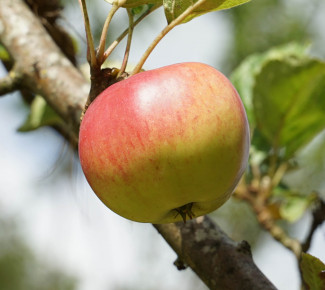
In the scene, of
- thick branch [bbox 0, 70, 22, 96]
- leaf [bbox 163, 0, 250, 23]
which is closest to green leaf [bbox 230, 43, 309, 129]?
thick branch [bbox 0, 70, 22, 96]

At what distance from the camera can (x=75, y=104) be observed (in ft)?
3.44

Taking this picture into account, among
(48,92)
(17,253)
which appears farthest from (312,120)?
(17,253)

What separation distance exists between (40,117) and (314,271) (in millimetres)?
952

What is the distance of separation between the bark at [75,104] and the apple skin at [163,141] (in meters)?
0.17

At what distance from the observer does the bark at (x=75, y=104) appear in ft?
2.57

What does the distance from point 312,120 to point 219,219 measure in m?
0.88

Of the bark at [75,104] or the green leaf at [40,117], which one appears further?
the green leaf at [40,117]

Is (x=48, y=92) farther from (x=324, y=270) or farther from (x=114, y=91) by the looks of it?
(x=324, y=270)

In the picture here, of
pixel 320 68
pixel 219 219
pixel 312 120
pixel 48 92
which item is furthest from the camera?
pixel 219 219

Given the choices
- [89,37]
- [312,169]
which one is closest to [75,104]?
[89,37]

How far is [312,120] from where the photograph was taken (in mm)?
1471

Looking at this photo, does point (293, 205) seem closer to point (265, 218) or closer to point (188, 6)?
point (265, 218)

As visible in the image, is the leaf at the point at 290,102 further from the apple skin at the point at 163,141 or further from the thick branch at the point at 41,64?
the apple skin at the point at 163,141

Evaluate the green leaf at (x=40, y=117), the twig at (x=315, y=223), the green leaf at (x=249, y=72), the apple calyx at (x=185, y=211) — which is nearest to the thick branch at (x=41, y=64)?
the green leaf at (x=40, y=117)
